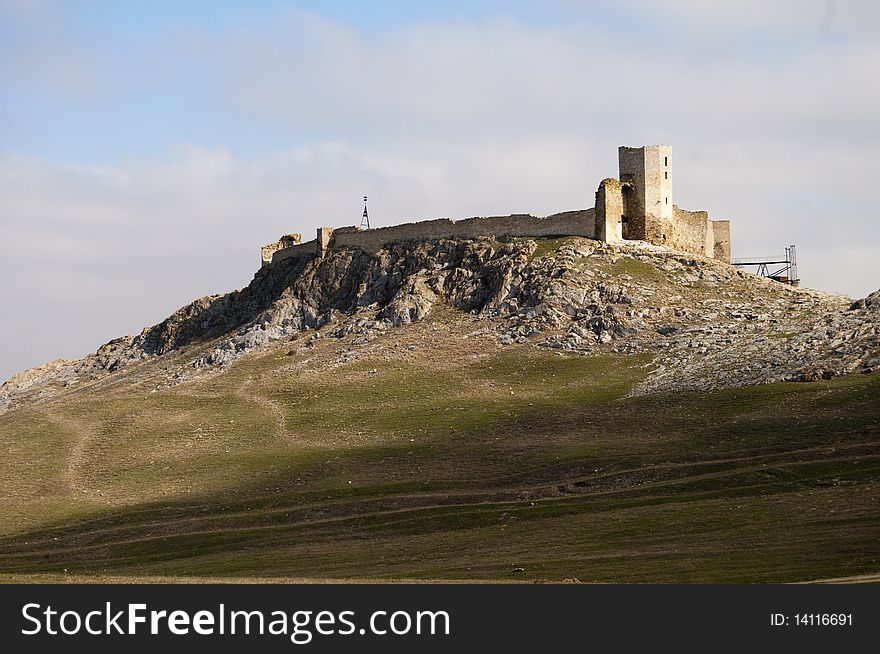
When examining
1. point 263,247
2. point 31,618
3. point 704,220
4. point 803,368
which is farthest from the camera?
point 263,247

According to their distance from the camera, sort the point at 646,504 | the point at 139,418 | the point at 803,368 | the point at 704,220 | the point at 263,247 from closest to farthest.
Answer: the point at 646,504, the point at 803,368, the point at 139,418, the point at 704,220, the point at 263,247

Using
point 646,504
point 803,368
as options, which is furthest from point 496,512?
point 803,368

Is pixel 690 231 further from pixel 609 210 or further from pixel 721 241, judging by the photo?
pixel 609 210

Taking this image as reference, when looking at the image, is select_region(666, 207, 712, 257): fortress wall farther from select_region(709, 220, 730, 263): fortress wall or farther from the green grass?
the green grass

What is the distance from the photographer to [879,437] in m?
61.0

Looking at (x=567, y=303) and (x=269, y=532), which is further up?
(x=567, y=303)

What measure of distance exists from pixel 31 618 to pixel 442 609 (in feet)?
31.3

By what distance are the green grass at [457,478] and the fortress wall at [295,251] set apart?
25187 millimetres

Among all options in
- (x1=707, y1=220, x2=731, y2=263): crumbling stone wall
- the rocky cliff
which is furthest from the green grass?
(x1=707, y1=220, x2=731, y2=263): crumbling stone wall

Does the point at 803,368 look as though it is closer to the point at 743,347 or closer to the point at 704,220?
the point at 743,347

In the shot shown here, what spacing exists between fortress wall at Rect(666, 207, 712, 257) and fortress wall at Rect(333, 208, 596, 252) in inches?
304

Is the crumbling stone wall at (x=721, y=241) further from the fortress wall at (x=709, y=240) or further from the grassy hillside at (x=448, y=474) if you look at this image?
the grassy hillside at (x=448, y=474)

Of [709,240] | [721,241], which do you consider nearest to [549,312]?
[709,240]

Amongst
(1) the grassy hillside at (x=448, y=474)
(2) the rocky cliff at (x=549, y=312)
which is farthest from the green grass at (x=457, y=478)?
(2) the rocky cliff at (x=549, y=312)
